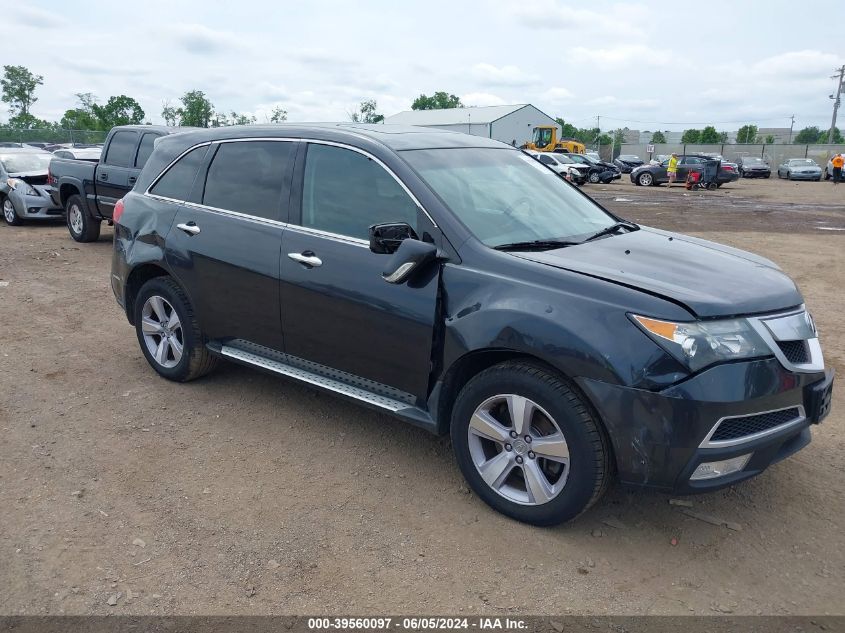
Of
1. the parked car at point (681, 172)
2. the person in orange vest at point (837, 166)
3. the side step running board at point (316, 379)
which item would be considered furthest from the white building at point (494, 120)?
the side step running board at point (316, 379)

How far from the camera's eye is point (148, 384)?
5.16 meters

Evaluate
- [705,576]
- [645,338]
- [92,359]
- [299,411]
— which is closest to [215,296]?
[299,411]

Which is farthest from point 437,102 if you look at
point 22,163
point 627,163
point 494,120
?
point 22,163

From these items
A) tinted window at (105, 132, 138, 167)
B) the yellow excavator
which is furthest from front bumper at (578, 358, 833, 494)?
the yellow excavator

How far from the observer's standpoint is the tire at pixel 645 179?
33.3m

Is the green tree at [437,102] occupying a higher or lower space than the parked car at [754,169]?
higher

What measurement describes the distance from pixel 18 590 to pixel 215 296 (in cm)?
210

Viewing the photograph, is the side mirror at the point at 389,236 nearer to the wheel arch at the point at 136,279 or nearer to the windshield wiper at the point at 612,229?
the windshield wiper at the point at 612,229

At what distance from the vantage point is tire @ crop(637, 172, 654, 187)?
3331 centimetres

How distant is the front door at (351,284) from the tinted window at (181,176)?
Result: 43.1 inches

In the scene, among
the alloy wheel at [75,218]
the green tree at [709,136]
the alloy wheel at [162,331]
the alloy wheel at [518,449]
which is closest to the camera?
the alloy wheel at [518,449]

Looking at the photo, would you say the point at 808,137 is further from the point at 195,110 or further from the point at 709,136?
the point at 195,110

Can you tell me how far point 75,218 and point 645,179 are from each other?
2783 centimetres

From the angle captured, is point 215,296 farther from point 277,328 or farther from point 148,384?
point 148,384
